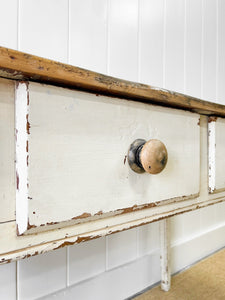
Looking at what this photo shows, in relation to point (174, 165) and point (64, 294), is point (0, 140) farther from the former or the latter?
point (64, 294)

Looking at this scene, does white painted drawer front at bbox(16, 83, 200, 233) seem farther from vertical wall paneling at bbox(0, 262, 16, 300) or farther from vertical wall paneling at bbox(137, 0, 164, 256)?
vertical wall paneling at bbox(137, 0, 164, 256)

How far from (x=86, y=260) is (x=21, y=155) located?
540mm

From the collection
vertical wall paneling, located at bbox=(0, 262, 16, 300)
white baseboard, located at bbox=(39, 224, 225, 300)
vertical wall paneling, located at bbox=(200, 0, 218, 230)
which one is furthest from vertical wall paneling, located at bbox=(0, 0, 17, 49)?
vertical wall paneling, located at bbox=(200, 0, 218, 230)

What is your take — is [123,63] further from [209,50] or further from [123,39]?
[209,50]

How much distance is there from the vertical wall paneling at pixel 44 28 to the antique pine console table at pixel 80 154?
38 cm

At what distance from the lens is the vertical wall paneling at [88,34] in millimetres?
663

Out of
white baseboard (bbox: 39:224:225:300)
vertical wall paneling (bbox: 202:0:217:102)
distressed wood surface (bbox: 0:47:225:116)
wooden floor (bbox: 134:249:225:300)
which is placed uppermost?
vertical wall paneling (bbox: 202:0:217:102)

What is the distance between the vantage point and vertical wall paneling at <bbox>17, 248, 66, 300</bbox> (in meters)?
0.58

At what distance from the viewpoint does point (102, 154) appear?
289 millimetres

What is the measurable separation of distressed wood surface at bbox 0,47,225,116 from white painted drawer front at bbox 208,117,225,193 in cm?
11

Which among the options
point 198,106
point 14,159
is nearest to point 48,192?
point 14,159

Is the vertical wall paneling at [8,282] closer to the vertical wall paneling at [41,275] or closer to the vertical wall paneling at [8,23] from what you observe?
the vertical wall paneling at [41,275]

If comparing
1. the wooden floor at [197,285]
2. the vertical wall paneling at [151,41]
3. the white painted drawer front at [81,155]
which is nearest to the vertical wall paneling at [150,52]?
the vertical wall paneling at [151,41]

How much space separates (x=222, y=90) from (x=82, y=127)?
3.58 feet
